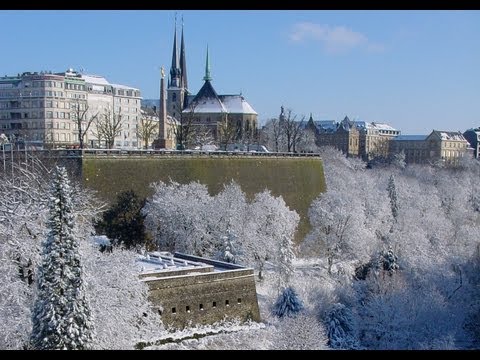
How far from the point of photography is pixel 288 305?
17578mm

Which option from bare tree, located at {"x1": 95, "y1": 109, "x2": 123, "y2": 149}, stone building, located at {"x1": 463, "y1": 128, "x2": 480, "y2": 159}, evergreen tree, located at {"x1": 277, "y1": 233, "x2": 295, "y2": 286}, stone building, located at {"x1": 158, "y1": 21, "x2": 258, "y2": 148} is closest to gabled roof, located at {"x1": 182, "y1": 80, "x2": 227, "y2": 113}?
stone building, located at {"x1": 158, "y1": 21, "x2": 258, "y2": 148}

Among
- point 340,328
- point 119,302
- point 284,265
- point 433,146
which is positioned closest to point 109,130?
point 284,265

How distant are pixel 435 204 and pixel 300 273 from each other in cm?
1414

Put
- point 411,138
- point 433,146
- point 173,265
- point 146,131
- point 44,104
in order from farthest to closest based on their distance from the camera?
1. point 411,138
2. point 433,146
3. point 44,104
4. point 146,131
5. point 173,265

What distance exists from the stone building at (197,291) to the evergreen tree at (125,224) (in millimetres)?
3871

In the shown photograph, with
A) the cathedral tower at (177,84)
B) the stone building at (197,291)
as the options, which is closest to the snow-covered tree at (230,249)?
the stone building at (197,291)

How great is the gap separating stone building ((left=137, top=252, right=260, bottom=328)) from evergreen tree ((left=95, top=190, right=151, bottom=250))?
3871 millimetres

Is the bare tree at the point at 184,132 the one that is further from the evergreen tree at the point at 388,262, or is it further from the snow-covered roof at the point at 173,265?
the snow-covered roof at the point at 173,265

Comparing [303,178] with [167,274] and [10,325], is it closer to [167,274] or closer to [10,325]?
[167,274]

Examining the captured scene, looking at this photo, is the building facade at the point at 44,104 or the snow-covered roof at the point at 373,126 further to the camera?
the snow-covered roof at the point at 373,126

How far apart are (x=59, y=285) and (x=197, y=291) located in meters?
5.80

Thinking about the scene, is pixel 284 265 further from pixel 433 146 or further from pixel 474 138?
pixel 474 138

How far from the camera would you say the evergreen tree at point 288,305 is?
17422mm

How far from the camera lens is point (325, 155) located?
4962 centimetres
